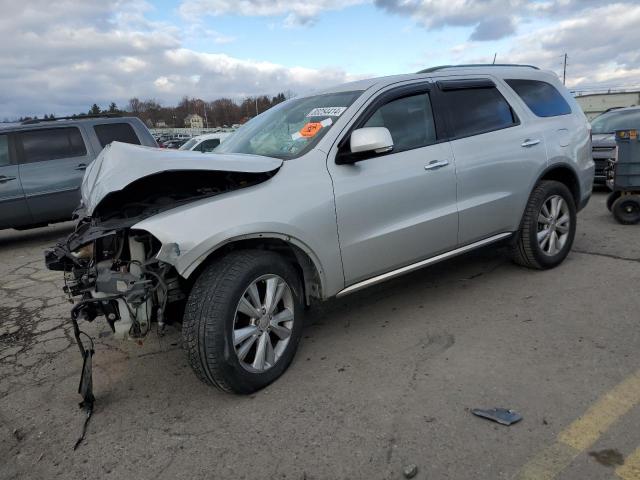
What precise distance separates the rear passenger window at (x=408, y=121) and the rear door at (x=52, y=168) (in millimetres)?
5841

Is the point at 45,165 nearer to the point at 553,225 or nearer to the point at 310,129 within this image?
the point at 310,129

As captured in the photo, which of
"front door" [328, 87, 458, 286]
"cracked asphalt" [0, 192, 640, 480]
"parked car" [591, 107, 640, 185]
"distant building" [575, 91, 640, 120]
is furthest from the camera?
"distant building" [575, 91, 640, 120]

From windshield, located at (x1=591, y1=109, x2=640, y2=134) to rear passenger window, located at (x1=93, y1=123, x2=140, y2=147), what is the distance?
336 inches

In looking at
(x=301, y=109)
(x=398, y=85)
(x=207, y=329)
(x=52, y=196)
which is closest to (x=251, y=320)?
(x=207, y=329)

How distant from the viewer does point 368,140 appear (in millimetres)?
3029

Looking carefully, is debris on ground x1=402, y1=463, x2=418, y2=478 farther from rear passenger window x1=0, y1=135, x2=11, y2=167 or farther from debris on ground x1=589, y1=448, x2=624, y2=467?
rear passenger window x1=0, y1=135, x2=11, y2=167

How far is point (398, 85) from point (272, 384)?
2316 mm

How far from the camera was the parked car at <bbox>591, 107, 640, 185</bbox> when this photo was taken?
28.1 ft

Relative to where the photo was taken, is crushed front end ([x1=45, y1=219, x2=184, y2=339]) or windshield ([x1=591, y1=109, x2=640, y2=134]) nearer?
crushed front end ([x1=45, y1=219, x2=184, y2=339])

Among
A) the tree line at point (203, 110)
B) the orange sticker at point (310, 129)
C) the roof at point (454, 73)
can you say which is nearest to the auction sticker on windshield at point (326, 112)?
the orange sticker at point (310, 129)

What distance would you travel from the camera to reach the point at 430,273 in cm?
486

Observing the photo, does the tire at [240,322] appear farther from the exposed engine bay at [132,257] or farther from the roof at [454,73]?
the roof at [454,73]

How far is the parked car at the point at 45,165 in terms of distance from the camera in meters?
7.44

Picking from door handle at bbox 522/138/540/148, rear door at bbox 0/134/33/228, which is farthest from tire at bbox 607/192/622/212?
rear door at bbox 0/134/33/228
